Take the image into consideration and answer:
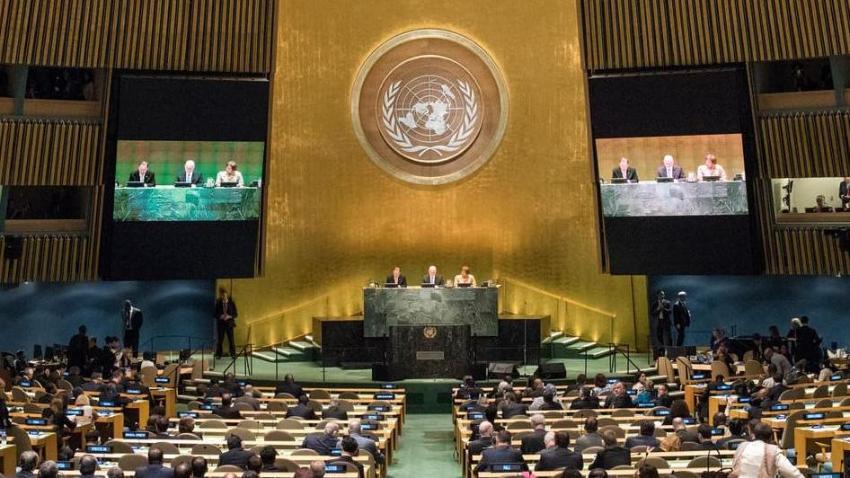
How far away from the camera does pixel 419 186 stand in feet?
71.6

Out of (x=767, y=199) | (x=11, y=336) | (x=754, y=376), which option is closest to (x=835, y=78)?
(x=767, y=199)

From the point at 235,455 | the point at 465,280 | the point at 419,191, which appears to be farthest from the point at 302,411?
the point at 419,191

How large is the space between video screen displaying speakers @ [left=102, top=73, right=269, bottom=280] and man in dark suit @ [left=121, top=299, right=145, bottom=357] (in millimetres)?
1733

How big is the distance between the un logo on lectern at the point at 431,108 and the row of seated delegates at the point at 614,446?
39.1ft

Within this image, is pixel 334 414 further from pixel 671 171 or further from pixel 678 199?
pixel 671 171

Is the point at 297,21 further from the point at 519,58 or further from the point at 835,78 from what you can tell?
the point at 835,78

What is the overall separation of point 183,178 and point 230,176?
0.86 m

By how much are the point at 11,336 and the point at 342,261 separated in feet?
22.8

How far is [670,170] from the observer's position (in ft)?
58.5

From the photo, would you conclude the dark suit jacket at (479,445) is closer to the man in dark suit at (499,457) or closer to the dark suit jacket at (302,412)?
the man in dark suit at (499,457)

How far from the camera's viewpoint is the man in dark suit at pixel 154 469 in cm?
802

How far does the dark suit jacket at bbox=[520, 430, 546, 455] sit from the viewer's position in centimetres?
1003

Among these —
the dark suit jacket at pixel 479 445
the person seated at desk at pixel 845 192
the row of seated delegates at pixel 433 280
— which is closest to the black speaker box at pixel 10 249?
the row of seated delegates at pixel 433 280

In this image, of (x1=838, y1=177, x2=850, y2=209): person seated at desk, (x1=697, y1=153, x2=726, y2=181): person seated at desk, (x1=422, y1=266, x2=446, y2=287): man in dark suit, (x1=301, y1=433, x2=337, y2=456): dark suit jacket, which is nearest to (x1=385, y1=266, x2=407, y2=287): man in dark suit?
(x1=422, y1=266, x2=446, y2=287): man in dark suit
